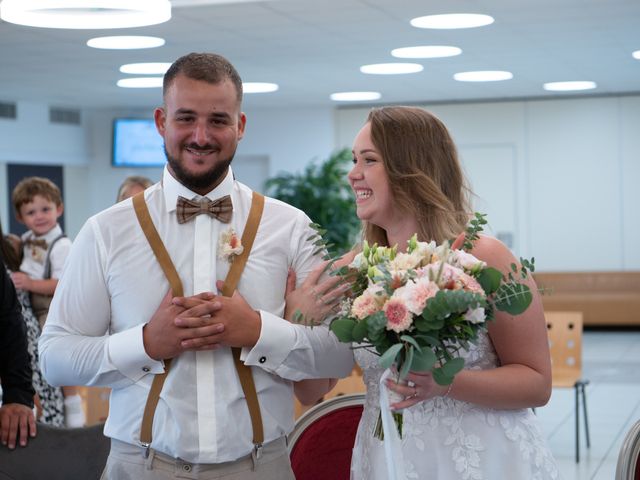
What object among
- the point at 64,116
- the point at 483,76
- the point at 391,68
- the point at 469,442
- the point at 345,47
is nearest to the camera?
the point at 469,442

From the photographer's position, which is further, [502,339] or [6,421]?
[6,421]

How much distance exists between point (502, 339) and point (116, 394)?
3.27ft

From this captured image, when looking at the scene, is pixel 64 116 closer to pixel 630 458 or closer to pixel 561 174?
pixel 561 174

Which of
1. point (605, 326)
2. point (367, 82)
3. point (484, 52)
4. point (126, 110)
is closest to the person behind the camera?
point (484, 52)

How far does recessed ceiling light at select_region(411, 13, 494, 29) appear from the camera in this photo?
31.3 ft

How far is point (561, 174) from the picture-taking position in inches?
666

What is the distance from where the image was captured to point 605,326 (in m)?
16.6

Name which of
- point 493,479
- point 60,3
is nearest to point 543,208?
point 60,3

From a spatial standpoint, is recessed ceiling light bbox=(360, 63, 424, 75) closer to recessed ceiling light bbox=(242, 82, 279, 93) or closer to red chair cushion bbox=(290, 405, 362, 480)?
recessed ceiling light bbox=(242, 82, 279, 93)

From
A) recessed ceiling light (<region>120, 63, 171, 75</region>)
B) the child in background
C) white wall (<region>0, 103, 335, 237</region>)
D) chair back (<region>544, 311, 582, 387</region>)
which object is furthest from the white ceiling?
chair back (<region>544, 311, 582, 387</region>)

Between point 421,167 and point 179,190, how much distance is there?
25.8 inches

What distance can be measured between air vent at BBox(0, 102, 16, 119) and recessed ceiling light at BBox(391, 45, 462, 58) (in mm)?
6907

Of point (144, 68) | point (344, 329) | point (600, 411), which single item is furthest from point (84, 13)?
point (344, 329)

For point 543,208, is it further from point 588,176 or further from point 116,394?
point 116,394
